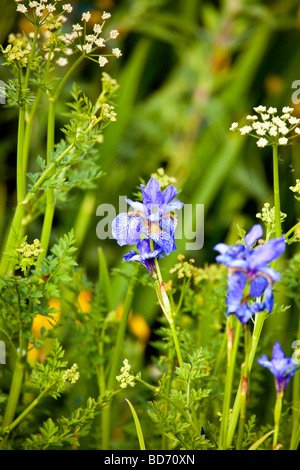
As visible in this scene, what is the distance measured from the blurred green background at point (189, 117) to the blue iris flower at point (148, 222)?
0.62m

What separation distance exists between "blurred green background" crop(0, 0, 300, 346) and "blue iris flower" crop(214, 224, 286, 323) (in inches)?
27.2

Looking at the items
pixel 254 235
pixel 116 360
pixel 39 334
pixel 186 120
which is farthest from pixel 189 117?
pixel 254 235

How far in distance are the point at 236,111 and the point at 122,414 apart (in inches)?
36.8

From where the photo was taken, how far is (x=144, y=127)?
1.44 metres

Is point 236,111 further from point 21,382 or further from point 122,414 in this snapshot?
point 21,382

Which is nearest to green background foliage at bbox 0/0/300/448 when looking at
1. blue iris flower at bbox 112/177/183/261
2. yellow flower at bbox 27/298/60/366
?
yellow flower at bbox 27/298/60/366

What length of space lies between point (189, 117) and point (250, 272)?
104 cm

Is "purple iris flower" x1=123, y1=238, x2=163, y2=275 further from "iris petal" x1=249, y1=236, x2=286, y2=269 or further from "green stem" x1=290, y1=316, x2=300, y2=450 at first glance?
"green stem" x1=290, y1=316, x2=300, y2=450

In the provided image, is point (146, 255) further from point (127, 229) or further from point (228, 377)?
point (228, 377)

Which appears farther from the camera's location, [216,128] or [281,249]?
[216,128]

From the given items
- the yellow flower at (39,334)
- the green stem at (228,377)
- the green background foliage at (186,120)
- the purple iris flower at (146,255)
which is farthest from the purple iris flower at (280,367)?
the green background foliage at (186,120)

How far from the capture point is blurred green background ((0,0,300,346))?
1.27 metres

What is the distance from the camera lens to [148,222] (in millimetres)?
517
